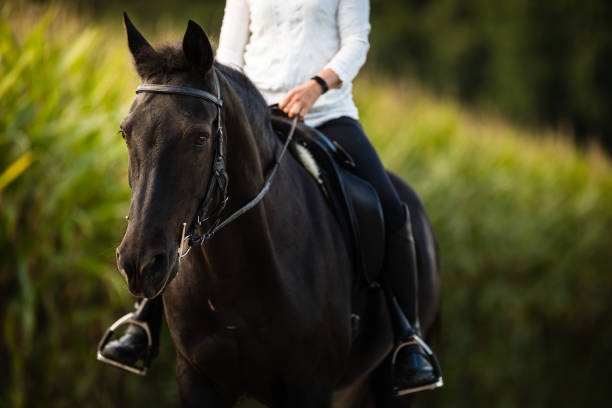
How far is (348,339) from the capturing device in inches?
109

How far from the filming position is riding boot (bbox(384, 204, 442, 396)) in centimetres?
308

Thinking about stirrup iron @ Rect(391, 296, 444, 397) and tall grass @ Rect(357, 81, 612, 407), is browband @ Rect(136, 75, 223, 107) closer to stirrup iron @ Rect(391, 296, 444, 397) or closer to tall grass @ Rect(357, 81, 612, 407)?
stirrup iron @ Rect(391, 296, 444, 397)

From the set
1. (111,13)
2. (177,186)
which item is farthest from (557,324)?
(111,13)

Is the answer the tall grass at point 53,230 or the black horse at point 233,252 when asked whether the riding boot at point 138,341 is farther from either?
the tall grass at point 53,230

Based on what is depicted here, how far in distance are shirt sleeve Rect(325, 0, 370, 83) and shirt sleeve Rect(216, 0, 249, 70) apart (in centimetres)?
46

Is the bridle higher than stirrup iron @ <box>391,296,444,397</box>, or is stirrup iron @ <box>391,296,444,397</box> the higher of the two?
the bridle

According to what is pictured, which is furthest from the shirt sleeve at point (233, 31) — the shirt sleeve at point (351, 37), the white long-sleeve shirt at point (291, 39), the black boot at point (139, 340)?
the black boot at point (139, 340)

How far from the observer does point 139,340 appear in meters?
2.94

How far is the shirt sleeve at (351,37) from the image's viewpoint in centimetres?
284

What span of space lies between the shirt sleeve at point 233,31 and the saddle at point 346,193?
0.34 m

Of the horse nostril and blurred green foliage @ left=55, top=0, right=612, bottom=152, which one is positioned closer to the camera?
the horse nostril

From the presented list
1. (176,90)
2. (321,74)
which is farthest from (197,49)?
(321,74)

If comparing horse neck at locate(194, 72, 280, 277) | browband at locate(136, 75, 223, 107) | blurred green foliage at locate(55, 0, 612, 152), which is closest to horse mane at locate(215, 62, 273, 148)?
horse neck at locate(194, 72, 280, 277)

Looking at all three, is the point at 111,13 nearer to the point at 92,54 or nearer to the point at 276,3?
the point at 92,54
